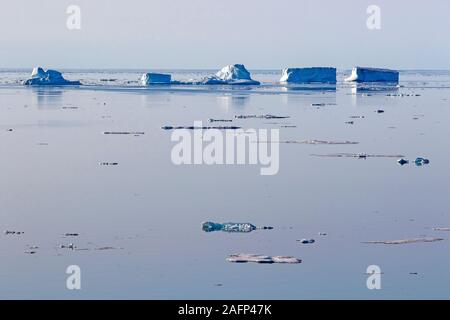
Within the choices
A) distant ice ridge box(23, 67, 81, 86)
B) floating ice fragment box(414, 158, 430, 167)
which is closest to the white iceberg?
distant ice ridge box(23, 67, 81, 86)

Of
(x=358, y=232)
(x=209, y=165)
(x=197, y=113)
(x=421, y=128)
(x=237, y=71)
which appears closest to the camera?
(x=358, y=232)

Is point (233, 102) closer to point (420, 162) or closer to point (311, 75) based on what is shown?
point (420, 162)

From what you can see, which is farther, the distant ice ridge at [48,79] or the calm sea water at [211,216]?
the distant ice ridge at [48,79]

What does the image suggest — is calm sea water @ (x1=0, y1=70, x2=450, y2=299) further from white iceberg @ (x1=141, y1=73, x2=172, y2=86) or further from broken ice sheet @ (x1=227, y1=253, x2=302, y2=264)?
white iceberg @ (x1=141, y1=73, x2=172, y2=86)

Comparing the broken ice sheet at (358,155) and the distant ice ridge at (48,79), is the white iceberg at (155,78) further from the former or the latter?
the broken ice sheet at (358,155)

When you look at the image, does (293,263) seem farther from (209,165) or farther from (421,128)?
(421,128)

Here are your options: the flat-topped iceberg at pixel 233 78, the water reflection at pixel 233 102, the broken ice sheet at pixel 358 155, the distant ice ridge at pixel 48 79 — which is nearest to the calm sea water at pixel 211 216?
the broken ice sheet at pixel 358 155
